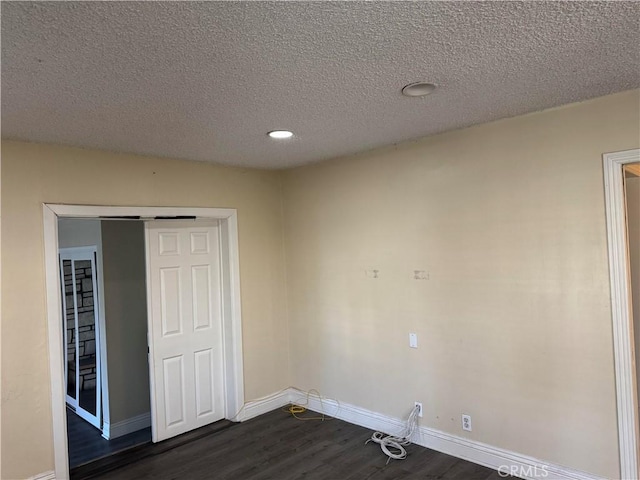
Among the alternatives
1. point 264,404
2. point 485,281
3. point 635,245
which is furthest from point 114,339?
point 635,245

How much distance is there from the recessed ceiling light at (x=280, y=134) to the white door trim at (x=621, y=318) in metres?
2.01

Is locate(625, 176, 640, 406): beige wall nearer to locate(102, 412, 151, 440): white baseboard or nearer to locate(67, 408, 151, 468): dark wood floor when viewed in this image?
locate(67, 408, 151, 468): dark wood floor

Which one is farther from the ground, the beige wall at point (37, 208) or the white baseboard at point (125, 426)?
the beige wall at point (37, 208)

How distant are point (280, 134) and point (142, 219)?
149cm

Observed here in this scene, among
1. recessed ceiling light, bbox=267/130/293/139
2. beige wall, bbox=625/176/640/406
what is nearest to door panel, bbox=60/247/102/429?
recessed ceiling light, bbox=267/130/293/139

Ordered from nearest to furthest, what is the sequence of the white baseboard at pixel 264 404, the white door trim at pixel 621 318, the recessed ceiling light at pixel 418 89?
the recessed ceiling light at pixel 418 89 < the white door trim at pixel 621 318 < the white baseboard at pixel 264 404

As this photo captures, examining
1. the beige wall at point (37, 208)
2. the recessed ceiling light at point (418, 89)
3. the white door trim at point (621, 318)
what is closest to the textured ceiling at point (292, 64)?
the recessed ceiling light at point (418, 89)

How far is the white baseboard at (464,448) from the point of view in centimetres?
270

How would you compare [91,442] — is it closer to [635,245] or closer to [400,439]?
[400,439]

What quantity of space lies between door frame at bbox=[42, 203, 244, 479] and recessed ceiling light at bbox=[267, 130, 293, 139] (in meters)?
1.26

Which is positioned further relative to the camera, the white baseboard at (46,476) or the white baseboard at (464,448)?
the white baseboard at (46,476)

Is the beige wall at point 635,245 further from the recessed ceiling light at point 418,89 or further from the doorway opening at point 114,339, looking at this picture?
the doorway opening at point 114,339

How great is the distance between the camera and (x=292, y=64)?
1.82 metres

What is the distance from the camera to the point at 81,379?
481 centimetres
